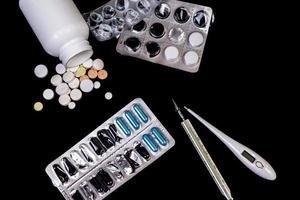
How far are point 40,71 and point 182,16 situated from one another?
1.13ft

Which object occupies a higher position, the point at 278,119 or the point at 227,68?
the point at 227,68

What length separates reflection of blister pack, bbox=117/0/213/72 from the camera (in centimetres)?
103

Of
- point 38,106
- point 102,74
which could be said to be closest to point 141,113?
point 102,74

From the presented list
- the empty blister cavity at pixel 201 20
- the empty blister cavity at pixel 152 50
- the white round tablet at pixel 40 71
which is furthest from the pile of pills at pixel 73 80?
the empty blister cavity at pixel 201 20

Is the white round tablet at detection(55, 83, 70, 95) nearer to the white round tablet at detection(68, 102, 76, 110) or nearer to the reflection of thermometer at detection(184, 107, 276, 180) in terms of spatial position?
the white round tablet at detection(68, 102, 76, 110)

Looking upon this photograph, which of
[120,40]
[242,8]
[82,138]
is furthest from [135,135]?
[242,8]

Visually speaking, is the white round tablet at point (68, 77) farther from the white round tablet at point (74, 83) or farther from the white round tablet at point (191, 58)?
the white round tablet at point (191, 58)

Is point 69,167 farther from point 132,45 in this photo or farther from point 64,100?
point 132,45

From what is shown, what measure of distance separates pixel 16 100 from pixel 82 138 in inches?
6.8

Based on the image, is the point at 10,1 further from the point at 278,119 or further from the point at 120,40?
the point at 278,119

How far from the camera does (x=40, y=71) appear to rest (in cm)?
103

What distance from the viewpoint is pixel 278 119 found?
101 cm

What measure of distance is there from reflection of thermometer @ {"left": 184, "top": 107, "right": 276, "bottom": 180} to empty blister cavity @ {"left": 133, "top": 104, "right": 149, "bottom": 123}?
5.5 inches

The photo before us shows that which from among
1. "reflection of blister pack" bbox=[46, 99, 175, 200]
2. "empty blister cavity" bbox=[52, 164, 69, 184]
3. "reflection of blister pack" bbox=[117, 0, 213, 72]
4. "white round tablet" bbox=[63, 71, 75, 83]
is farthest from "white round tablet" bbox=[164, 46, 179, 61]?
"empty blister cavity" bbox=[52, 164, 69, 184]
